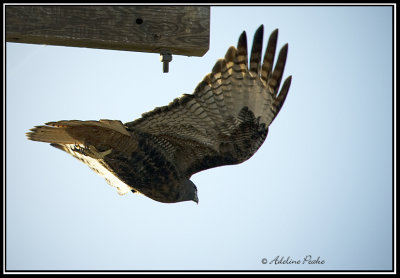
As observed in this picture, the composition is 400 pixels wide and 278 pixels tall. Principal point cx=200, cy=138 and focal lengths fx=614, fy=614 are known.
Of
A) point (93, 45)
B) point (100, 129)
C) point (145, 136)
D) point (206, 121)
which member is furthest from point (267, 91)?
point (93, 45)

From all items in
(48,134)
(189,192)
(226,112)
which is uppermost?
(226,112)

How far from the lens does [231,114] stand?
4.70 metres

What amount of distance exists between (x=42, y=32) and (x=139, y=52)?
0.61m

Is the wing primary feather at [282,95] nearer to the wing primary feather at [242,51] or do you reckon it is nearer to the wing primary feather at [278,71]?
the wing primary feather at [278,71]

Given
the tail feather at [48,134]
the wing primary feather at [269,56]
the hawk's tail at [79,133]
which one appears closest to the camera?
the hawk's tail at [79,133]

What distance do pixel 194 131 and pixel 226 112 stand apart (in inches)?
11.3

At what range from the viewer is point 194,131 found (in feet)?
15.5

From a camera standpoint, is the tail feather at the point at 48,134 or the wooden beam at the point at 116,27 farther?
the tail feather at the point at 48,134

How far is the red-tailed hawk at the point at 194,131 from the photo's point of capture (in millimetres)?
4496

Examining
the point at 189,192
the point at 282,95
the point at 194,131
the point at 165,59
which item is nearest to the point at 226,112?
the point at 194,131

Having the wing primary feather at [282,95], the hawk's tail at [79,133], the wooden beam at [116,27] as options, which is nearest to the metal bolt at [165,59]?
the wooden beam at [116,27]

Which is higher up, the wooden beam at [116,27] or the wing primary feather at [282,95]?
the wooden beam at [116,27]

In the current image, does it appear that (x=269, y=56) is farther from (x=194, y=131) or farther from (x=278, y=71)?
(x=194, y=131)

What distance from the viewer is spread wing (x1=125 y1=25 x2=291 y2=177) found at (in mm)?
4527
